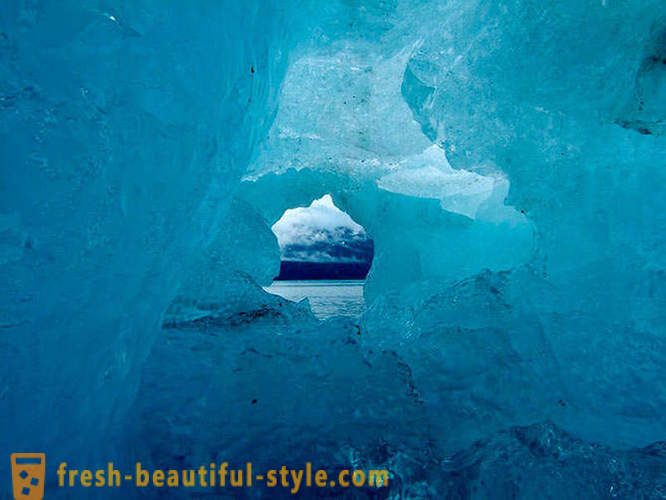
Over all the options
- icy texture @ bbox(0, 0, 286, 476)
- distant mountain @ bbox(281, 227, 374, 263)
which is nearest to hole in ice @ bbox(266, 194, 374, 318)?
distant mountain @ bbox(281, 227, 374, 263)

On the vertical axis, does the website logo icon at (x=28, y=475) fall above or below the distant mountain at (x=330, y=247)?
below

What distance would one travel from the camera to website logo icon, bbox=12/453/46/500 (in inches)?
35.2

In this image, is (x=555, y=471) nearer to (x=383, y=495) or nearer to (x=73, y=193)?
(x=383, y=495)

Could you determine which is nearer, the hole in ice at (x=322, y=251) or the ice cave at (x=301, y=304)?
the ice cave at (x=301, y=304)

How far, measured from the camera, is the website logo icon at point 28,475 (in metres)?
0.89

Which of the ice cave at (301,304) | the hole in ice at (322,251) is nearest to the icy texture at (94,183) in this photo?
the ice cave at (301,304)

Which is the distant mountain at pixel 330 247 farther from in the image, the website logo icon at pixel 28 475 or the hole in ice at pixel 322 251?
the website logo icon at pixel 28 475

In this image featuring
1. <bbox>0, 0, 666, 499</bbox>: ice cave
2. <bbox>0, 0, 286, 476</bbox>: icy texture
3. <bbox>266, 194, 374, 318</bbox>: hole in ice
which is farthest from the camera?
<bbox>266, 194, 374, 318</bbox>: hole in ice

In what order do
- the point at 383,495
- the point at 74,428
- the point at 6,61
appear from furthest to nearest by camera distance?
the point at 383,495
the point at 74,428
the point at 6,61

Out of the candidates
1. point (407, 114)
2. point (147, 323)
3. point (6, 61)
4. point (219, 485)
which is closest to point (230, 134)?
point (147, 323)

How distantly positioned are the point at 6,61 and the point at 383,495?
1.47 m

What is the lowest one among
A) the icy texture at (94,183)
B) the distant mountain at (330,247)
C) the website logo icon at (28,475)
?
the website logo icon at (28,475)

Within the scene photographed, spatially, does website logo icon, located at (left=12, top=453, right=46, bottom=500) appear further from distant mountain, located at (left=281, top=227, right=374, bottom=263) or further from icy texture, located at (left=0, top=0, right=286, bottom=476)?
distant mountain, located at (left=281, top=227, right=374, bottom=263)

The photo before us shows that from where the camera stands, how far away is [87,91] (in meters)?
0.87
